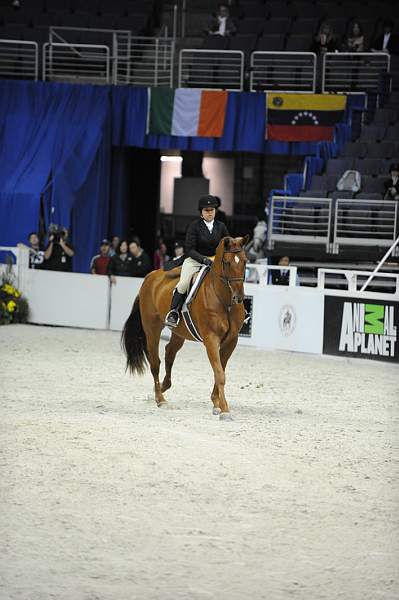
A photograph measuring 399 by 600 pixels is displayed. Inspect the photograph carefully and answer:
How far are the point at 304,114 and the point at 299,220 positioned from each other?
9.27 ft

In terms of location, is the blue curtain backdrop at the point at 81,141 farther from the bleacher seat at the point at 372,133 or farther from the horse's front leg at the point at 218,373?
the horse's front leg at the point at 218,373

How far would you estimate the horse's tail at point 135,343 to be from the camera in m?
11.1

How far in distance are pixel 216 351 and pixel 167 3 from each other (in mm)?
18719

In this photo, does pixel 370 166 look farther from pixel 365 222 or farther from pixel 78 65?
pixel 78 65

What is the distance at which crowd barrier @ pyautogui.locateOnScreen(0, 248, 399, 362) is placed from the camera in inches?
593

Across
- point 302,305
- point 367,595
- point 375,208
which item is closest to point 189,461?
point 367,595

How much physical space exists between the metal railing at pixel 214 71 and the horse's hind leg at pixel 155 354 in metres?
12.2

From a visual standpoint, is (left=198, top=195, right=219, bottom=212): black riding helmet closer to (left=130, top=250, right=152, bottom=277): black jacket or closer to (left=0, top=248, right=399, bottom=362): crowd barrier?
(left=0, top=248, right=399, bottom=362): crowd barrier

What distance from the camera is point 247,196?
25.9m

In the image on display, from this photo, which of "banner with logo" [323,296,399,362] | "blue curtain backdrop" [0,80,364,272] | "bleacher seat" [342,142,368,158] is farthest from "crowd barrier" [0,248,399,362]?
"bleacher seat" [342,142,368,158]

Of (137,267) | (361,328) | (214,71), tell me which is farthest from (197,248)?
(214,71)

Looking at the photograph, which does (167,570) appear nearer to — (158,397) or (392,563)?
(392,563)

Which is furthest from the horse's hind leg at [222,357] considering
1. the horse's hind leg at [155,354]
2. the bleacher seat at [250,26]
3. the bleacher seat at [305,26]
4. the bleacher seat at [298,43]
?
the bleacher seat at [250,26]

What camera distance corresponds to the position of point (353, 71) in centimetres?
2281
